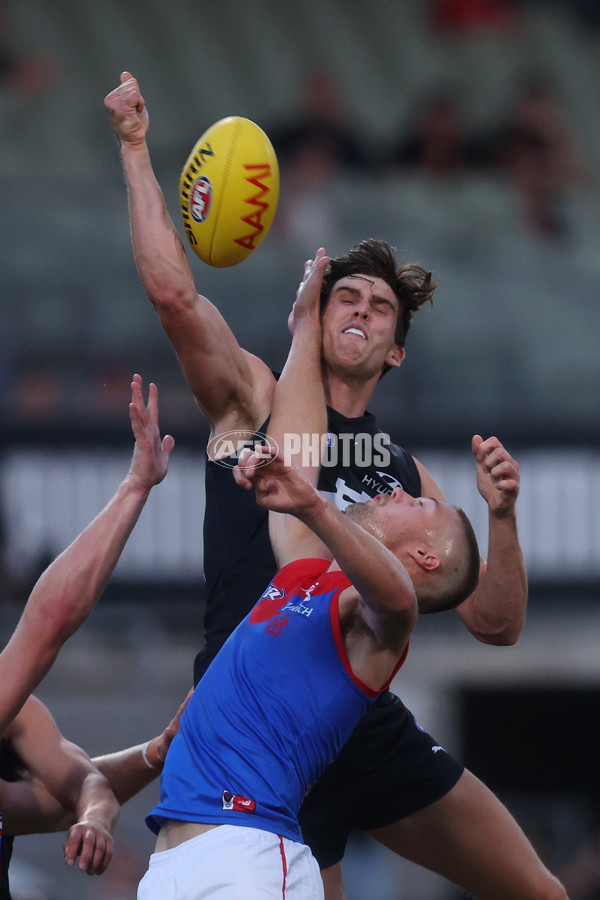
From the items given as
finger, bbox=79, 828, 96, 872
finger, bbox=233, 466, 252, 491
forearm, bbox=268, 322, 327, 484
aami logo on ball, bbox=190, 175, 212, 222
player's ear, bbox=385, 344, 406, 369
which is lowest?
finger, bbox=79, 828, 96, 872

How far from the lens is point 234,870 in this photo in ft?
10.1

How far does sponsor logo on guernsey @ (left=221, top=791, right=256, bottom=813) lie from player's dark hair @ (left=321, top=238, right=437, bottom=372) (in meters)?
1.88

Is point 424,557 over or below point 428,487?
below

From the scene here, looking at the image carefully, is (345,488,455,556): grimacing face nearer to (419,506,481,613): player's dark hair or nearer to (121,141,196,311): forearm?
(419,506,481,613): player's dark hair

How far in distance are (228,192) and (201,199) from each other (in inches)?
3.5

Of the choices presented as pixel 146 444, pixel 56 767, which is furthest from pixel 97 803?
pixel 146 444

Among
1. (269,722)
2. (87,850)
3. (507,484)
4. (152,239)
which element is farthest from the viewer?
(152,239)

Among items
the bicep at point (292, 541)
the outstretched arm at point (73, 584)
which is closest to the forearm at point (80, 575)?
the outstretched arm at point (73, 584)

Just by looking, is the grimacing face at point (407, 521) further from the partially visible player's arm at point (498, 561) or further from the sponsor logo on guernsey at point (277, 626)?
the partially visible player's arm at point (498, 561)

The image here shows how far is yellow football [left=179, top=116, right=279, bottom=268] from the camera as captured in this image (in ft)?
13.6

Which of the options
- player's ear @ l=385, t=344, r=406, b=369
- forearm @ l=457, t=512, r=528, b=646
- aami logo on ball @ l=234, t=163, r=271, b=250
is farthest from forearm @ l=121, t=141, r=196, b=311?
forearm @ l=457, t=512, r=528, b=646

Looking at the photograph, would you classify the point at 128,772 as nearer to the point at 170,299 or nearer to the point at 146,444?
the point at 146,444

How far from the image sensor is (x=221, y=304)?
33.9 ft

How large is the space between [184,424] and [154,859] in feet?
20.1
